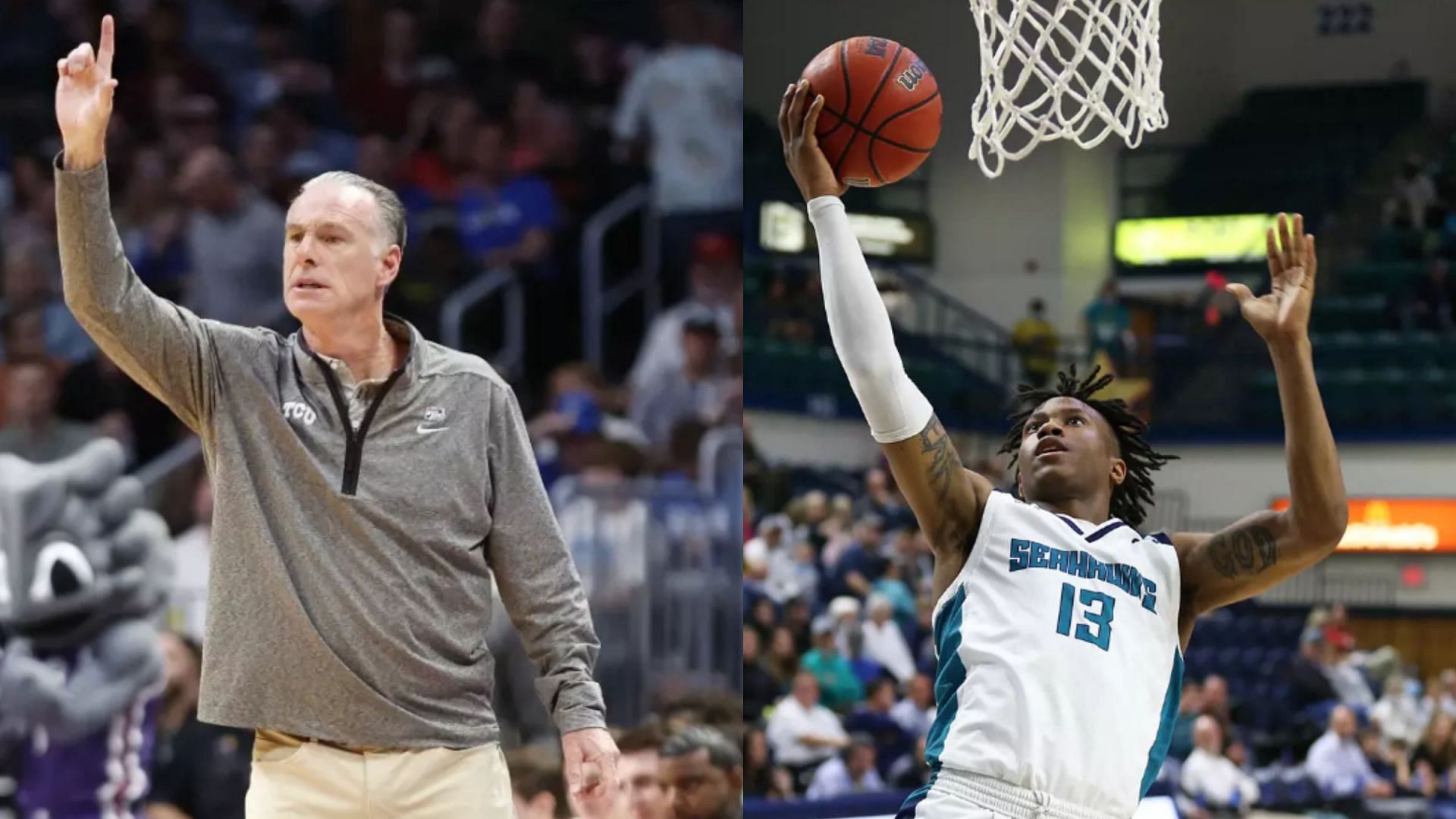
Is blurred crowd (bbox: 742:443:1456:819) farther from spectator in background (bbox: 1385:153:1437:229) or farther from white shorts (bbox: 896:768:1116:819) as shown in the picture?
white shorts (bbox: 896:768:1116:819)

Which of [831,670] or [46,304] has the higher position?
[46,304]

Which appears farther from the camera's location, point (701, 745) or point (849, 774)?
point (849, 774)

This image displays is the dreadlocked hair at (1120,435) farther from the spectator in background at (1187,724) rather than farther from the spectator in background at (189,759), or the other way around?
the spectator in background at (1187,724)

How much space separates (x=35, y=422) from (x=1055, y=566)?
6.08 meters

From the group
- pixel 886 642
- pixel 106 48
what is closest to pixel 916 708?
pixel 886 642

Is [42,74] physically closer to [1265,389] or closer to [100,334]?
[100,334]

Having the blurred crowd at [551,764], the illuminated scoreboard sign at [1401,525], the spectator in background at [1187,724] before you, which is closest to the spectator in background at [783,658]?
the blurred crowd at [551,764]

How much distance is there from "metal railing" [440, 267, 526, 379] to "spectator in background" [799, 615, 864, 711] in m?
2.54

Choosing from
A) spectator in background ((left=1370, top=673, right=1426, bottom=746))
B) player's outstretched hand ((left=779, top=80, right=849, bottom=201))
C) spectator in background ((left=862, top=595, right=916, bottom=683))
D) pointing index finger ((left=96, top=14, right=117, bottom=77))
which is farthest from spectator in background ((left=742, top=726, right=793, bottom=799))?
pointing index finger ((left=96, top=14, right=117, bottom=77))

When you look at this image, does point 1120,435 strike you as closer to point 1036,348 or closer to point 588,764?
point 588,764

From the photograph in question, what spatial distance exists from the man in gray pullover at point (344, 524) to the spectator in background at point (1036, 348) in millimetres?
10152

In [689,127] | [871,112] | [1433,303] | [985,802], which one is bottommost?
[985,802]

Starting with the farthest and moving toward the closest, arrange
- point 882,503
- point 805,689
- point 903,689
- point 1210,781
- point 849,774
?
1. point 882,503
2. point 1210,781
3. point 903,689
4. point 805,689
5. point 849,774

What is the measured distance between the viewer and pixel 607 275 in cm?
873
